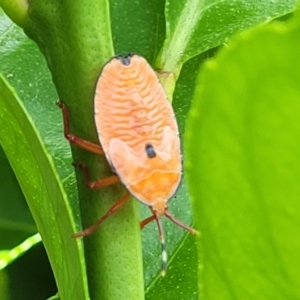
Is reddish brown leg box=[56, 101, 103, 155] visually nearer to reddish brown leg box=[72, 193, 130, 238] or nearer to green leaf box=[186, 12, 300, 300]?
reddish brown leg box=[72, 193, 130, 238]

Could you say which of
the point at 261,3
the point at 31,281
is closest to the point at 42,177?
the point at 261,3

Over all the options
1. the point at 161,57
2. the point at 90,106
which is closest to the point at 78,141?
the point at 90,106

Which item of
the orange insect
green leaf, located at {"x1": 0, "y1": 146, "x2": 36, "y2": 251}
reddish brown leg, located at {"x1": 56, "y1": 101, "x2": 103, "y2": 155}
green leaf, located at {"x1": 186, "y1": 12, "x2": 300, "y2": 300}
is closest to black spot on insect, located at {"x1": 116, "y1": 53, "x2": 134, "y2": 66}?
the orange insect

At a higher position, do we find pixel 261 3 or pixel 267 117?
pixel 261 3

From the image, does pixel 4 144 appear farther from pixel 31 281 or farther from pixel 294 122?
pixel 31 281

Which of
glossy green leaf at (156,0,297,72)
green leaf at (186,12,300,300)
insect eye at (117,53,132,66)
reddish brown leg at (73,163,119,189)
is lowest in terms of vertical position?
green leaf at (186,12,300,300)

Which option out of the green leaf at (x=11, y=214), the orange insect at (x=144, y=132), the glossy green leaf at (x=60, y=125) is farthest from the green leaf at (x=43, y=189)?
the green leaf at (x=11, y=214)
